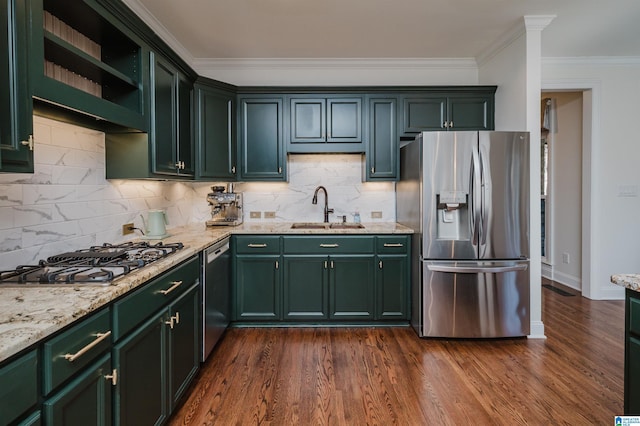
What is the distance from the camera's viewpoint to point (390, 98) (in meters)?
3.47

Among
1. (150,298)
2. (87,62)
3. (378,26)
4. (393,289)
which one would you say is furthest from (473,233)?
(87,62)

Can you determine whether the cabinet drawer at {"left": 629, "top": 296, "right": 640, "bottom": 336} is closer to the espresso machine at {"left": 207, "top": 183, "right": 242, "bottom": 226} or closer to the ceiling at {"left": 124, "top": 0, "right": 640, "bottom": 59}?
the ceiling at {"left": 124, "top": 0, "right": 640, "bottom": 59}

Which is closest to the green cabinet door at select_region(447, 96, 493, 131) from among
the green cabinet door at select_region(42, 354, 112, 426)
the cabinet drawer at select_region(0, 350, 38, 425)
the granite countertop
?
the granite countertop

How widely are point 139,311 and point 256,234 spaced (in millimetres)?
1710

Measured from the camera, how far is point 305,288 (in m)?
3.19

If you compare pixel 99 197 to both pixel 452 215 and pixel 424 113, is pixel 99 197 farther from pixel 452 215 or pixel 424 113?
pixel 424 113

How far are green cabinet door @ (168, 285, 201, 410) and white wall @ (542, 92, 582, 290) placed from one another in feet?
15.3

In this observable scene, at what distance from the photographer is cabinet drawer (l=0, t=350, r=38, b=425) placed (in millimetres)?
828

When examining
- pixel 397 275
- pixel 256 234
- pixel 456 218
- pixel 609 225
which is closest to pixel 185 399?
pixel 256 234

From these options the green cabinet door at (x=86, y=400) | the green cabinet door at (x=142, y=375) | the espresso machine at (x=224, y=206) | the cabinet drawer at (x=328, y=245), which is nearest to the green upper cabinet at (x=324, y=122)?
the espresso machine at (x=224, y=206)

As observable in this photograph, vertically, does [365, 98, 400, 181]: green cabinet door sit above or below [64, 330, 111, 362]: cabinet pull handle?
above

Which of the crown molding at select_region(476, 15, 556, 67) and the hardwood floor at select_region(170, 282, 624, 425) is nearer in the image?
the hardwood floor at select_region(170, 282, 624, 425)

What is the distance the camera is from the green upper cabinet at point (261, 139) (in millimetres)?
3473

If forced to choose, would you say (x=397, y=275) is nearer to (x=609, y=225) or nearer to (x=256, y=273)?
(x=256, y=273)
